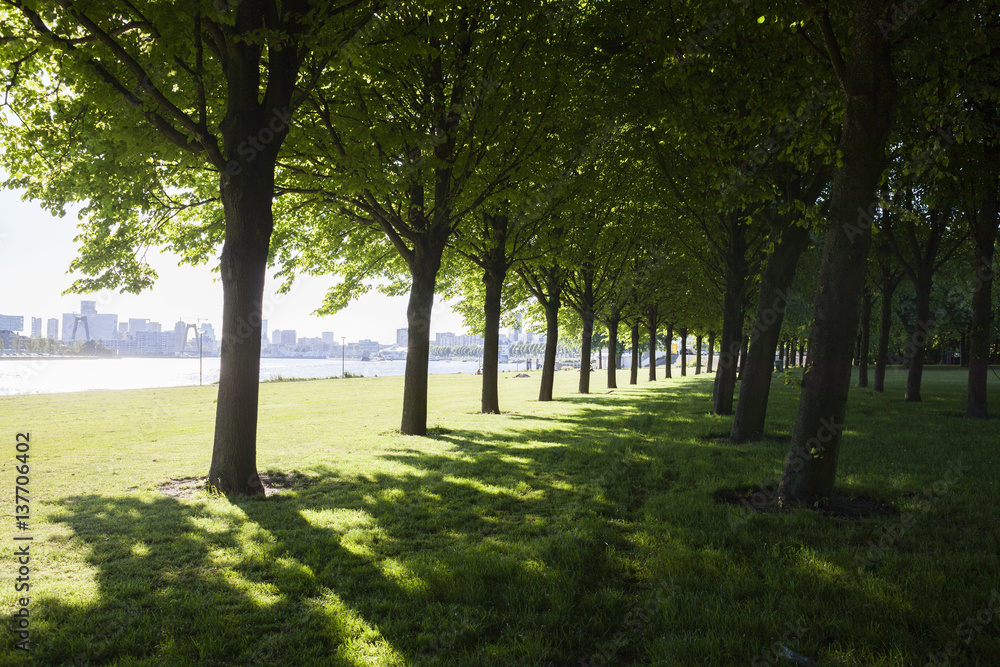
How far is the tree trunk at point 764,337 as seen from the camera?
34.4 ft

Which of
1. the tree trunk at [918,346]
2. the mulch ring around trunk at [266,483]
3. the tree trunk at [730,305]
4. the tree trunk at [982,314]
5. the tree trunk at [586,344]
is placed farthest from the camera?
the tree trunk at [586,344]

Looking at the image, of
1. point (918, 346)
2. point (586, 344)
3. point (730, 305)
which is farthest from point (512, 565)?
point (586, 344)

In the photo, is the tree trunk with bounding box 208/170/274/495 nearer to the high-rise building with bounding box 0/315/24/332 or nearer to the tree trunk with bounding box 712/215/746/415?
the tree trunk with bounding box 712/215/746/415

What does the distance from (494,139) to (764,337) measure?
23.1ft

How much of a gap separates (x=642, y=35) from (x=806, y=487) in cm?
763

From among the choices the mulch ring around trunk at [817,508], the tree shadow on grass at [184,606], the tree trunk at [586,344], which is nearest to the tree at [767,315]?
the mulch ring around trunk at [817,508]

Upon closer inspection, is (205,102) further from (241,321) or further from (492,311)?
(492,311)

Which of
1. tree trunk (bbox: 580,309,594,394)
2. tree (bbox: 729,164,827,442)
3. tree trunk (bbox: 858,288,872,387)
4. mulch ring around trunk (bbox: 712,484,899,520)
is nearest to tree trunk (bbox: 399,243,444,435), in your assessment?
tree (bbox: 729,164,827,442)

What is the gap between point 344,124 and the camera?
33.4 ft

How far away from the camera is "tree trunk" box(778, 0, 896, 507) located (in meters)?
5.75

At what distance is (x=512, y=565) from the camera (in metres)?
4.47

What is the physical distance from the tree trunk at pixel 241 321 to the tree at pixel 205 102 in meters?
0.01

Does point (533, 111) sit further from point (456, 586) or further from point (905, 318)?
point (905, 318)

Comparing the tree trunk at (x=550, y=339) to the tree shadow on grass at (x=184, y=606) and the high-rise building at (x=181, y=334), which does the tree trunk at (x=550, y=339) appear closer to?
the tree shadow on grass at (x=184, y=606)
